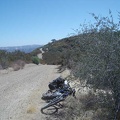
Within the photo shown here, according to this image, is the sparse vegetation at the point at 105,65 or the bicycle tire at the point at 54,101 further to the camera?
the bicycle tire at the point at 54,101

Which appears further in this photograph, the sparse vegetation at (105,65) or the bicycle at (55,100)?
the bicycle at (55,100)

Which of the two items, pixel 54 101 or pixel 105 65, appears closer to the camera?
pixel 105 65

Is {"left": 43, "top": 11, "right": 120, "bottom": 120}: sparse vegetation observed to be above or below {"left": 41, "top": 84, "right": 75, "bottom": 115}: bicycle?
above

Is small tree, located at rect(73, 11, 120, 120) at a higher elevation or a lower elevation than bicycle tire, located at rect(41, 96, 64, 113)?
higher

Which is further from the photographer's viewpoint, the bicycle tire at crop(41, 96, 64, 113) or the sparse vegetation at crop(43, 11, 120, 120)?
the bicycle tire at crop(41, 96, 64, 113)

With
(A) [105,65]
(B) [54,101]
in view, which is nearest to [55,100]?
(B) [54,101]

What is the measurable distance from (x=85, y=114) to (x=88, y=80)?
133cm

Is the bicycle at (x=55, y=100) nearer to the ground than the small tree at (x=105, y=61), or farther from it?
nearer to the ground

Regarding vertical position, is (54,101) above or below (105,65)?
below

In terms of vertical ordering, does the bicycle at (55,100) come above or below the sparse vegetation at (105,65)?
below

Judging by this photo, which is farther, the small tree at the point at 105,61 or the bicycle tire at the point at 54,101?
the bicycle tire at the point at 54,101

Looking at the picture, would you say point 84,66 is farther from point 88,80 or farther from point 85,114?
point 85,114

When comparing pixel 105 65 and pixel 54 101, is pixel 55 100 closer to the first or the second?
pixel 54 101

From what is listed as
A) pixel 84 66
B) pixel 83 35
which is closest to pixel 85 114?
pixel 84 66
